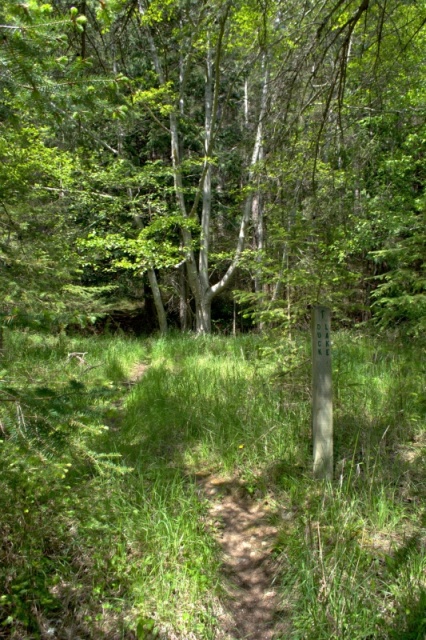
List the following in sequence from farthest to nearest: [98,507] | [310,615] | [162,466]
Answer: [162,466] → [98,507] → [310,615]

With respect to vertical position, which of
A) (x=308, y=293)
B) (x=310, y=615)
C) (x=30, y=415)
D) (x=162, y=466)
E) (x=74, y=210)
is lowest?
(x=310, y=615)

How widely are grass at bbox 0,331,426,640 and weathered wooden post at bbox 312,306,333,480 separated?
162 mm

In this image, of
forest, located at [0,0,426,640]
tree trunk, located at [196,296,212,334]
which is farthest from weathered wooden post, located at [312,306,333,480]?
tree trunk, located at [196,296,212,334]

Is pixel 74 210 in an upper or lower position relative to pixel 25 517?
upper

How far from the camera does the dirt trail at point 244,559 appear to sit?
7.07 feet

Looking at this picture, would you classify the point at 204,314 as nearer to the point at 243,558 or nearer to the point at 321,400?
the point at 321,400

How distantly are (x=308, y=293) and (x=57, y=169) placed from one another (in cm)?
751

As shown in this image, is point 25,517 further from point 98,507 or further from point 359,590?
point 359,590

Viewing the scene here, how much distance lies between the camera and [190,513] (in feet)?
9.00

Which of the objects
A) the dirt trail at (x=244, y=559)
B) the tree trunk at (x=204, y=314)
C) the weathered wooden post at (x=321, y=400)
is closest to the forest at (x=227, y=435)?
the dirt trail at (x=244, y=559)

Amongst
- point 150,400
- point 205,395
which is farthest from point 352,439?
point 150,400

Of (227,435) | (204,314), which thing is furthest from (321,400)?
(204,314)

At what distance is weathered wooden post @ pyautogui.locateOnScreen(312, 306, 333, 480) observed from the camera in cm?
300

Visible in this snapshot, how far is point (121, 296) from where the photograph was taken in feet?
46.3
